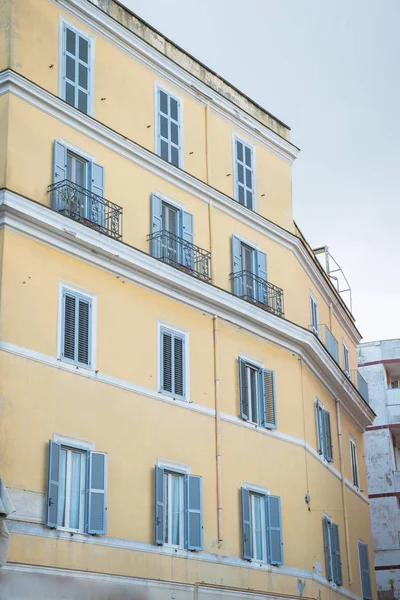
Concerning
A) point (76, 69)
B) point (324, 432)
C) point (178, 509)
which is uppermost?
point (76, 69)

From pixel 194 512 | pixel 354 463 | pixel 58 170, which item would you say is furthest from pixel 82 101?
pixel 354 463

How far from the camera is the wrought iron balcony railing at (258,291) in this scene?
28.3 metres

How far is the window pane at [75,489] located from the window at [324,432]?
10.8m

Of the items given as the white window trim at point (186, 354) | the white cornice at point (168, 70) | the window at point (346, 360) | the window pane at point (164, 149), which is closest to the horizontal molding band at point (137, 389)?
the white window trim at point (186, 354)

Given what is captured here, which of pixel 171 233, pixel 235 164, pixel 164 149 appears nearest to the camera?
pixel 171 233

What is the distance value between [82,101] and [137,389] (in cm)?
702

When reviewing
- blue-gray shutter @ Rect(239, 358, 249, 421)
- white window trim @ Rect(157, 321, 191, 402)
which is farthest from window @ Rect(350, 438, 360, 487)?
white window trim @ Rect(157, 321, 191, 402)

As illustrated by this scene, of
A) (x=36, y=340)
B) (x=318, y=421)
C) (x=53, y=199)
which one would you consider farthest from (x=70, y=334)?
(x=318, y=421)

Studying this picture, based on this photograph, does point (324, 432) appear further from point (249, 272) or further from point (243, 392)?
point (249, 272)

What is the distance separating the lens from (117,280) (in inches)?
960

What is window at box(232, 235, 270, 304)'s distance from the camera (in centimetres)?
2842

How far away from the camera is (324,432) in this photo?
105 ft

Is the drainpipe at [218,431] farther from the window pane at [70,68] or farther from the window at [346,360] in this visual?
the window at [346,360]

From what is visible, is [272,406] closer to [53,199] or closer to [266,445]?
[266,445]
